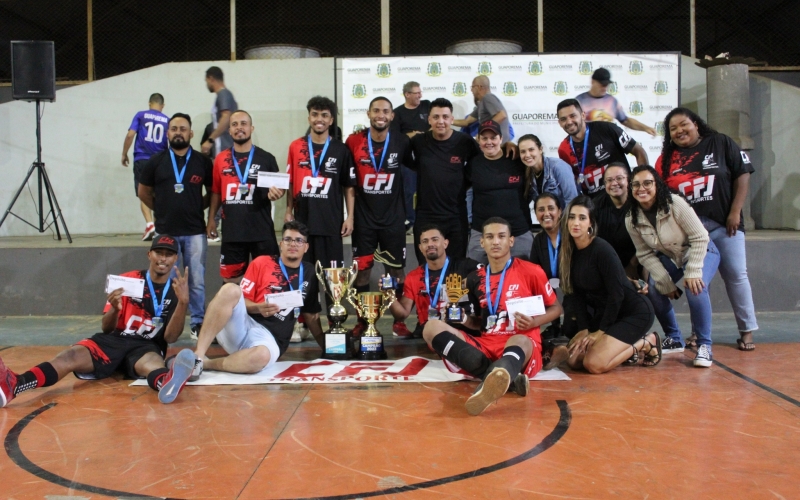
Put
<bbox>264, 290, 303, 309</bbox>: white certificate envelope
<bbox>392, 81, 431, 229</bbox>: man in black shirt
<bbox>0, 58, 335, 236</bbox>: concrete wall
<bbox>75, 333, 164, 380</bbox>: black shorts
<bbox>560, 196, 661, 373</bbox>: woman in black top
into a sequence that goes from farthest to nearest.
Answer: <bbox>0, 58, 335, 236</bbox>: concrete wall
<bbox>392, 81, 431, 229</bbox>: man in black shirt
<bbox>264, 290, 303, 309</bbox>: white certificate envelope
<bbox>560, 196, 661, 373</bbox>: woman in black top
<bbox>75, 333, 164, 380</bbox>: black shorts

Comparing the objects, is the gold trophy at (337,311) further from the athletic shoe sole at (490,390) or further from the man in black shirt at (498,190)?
the athletic shoe sole at (490,390)

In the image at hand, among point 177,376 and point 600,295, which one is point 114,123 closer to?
point 177,376

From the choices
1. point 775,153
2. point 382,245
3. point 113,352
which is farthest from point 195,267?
point 775,153

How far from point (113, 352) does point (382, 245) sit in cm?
209

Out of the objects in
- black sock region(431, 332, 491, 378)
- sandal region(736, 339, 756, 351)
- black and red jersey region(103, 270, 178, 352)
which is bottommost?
sandal region(736, 339, 756, 351)

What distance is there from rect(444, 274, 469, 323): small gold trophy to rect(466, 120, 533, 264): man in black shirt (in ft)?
2.00

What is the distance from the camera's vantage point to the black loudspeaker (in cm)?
722

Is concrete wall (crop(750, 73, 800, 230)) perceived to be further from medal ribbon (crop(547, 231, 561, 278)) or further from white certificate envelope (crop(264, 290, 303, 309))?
white certificate envelope (crop(264, 290, 303, 309))

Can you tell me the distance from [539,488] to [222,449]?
4.40 ft

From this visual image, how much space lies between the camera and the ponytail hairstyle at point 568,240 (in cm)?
424

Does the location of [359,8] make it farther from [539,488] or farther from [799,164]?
[539,488]

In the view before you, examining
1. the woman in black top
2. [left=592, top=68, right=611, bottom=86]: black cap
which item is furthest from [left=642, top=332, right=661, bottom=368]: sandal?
[left=592, top=68, right=611, bottom=86]: black cap

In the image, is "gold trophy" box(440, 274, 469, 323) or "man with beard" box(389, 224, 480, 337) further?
"man with beard" box(389, 224, 480, 337)

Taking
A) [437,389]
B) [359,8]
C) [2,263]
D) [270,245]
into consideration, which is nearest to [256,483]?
[437,389]
